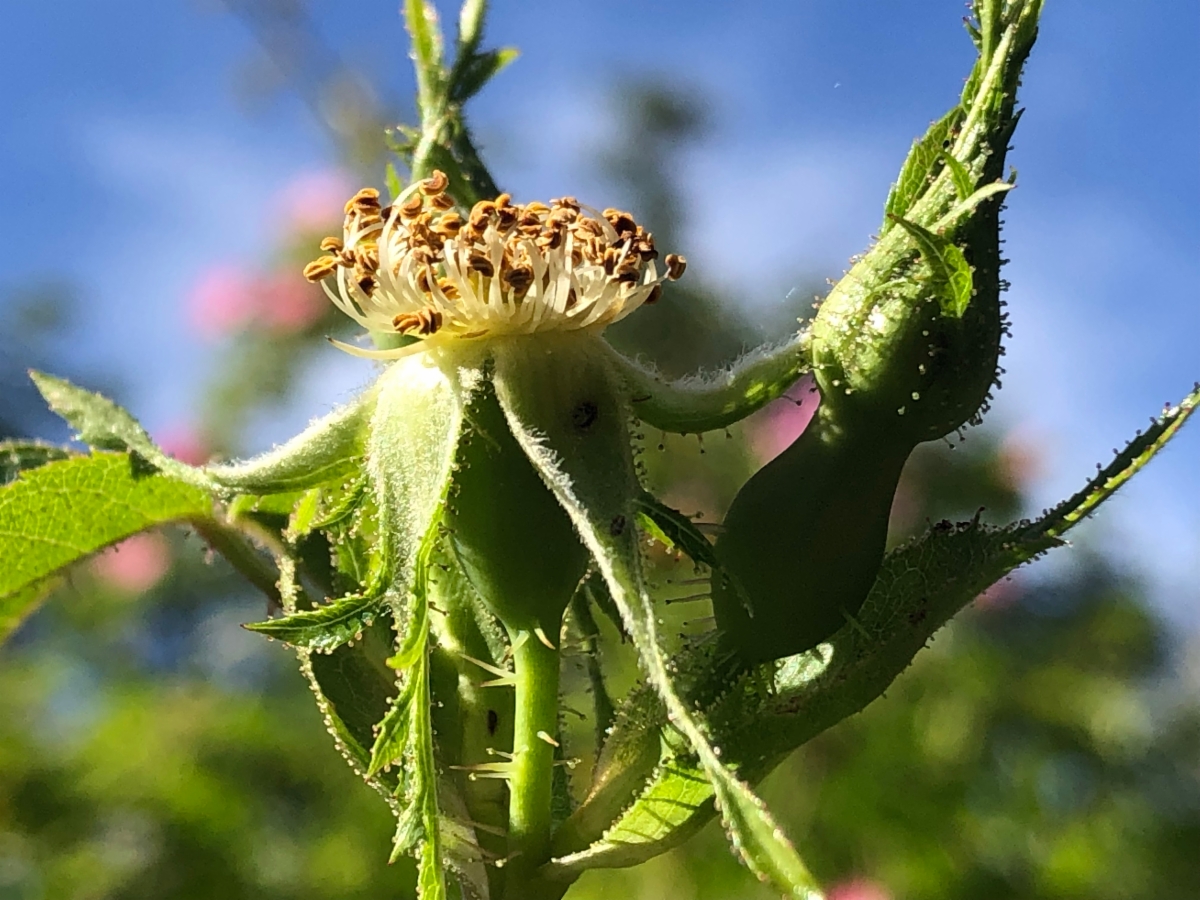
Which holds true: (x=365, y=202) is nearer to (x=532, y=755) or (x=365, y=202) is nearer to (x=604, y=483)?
(x=604, y=483)

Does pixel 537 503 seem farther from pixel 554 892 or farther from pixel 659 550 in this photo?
pixel 554 892

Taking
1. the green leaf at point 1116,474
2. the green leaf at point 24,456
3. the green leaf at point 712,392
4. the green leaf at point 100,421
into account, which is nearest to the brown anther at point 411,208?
the green leaf at point 712,392

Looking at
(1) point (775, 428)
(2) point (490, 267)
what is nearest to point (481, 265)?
(2) point (490, 267)

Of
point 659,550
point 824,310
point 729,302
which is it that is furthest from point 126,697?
point 824,310

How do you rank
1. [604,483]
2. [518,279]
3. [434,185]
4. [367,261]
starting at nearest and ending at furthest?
[604,483], [518,279], [367,261], [434,185]

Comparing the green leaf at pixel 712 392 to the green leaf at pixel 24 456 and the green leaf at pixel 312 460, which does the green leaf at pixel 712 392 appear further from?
the green leaf at pixel 24 456

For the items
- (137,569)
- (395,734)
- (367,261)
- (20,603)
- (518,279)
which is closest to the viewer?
(395,734)
